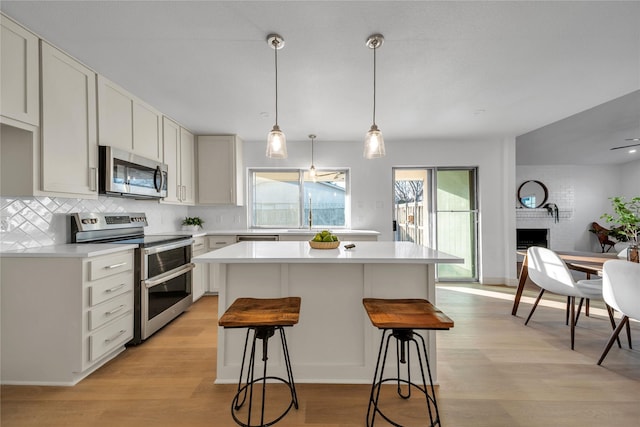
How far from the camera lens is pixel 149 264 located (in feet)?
8.08

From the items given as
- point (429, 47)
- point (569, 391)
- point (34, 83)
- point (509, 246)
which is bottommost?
point (569, 391)

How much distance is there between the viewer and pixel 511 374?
6.37 feet

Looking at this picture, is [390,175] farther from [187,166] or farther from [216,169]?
[187,166]

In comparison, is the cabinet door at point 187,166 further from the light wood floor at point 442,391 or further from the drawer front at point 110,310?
the light wood floor at point 442,391

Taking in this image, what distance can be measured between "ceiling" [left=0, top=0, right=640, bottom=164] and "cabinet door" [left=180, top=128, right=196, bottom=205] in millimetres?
351

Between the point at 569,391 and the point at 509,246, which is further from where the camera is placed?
the point at 509,246

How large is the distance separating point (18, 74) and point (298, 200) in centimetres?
326

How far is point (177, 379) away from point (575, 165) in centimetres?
884

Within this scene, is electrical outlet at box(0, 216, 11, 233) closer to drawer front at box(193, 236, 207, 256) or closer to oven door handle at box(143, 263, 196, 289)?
oven door handle at box(143, 263, 196, 289)

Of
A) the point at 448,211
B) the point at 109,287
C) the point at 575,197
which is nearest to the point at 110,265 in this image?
the point at 109,287

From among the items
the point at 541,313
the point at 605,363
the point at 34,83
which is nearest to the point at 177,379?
the point at 34,83

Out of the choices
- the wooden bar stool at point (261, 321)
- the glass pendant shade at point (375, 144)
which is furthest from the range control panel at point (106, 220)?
the glass pendant shade at point (375, 144)

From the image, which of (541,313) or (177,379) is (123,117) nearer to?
(177,379)

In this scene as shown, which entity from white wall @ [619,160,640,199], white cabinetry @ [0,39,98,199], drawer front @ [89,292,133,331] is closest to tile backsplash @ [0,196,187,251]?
white cabinetry @ [0,39,98,199]
